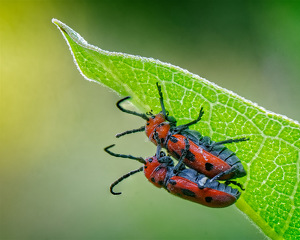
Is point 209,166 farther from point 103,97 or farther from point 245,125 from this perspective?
point 103,97

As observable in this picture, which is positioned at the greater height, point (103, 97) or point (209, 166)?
point (103, 97)

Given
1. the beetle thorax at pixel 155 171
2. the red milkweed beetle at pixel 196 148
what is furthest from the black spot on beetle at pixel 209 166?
the beetle thorax at pixel 155 171

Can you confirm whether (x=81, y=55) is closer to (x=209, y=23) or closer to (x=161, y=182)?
(x=161, y=182)

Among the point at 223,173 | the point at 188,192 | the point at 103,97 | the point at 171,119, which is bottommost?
the point at 188,192

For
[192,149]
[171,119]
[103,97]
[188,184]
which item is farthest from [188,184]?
[103,97]

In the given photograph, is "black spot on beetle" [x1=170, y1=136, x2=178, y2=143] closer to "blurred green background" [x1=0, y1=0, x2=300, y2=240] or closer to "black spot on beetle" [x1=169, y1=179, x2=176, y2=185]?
"black spot on beetle" [x1=169, y1=179, x2=176, y2=185]

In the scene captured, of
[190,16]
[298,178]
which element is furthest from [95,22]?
[298,178]

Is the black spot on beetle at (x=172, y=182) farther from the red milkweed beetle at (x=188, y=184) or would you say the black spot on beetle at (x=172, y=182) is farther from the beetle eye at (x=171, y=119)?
the beetle eye at (x=171, y=119)
